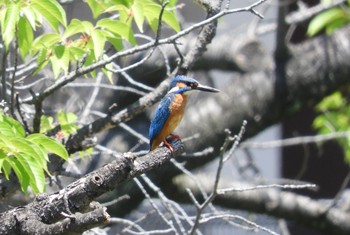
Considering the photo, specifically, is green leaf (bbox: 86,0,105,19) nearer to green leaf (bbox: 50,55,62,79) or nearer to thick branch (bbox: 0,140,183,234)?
green leaf (bbox: 50,55,62,79)

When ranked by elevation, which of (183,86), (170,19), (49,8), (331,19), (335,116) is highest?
(49,8)

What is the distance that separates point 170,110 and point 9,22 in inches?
48.1

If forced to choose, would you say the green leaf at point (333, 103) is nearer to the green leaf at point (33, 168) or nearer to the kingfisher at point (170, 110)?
the kingfisher at point (170, 110)

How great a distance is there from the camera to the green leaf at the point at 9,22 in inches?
127

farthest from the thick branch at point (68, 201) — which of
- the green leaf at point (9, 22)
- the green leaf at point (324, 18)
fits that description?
the green leaf at point (324, 18)

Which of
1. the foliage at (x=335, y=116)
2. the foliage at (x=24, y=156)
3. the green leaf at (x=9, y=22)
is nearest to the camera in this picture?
the foliage at (x=24, y=156)

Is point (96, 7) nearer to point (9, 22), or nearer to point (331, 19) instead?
point (9, 22)

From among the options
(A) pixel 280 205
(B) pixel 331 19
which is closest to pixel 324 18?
(B) pixel 331 19

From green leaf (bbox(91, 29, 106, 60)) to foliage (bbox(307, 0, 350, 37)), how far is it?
224 cm

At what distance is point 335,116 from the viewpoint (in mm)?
6598

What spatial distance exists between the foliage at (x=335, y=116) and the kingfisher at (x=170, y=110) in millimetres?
2314

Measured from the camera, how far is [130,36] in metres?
3.65

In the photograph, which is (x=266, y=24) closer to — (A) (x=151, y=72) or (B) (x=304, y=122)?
(A) (x=151, y=72)

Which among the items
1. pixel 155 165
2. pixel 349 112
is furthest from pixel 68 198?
pixel 349 112
